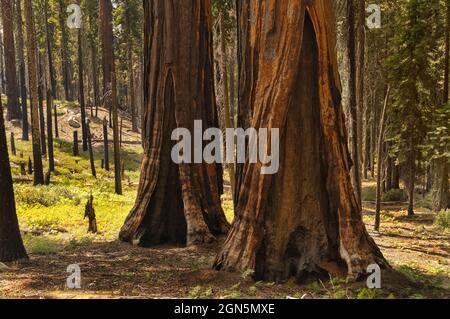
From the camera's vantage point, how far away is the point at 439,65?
24.0 meters

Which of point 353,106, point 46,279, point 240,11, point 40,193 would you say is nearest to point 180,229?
point 46,279

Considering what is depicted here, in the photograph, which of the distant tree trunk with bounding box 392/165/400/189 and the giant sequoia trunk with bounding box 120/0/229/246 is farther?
the distant tree trunk with bounding box 392/165/400/189

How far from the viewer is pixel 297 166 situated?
8.16 meters

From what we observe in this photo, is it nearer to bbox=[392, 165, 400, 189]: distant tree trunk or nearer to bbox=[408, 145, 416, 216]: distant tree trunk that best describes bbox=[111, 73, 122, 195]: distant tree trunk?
bbox=[408, 145, 416, 216]: distant tree trunk

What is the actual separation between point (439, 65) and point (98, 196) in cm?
1786

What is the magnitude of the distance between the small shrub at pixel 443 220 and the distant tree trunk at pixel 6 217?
15746 mm

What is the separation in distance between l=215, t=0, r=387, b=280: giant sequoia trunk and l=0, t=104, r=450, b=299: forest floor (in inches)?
18.4

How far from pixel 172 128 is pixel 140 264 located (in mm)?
3764

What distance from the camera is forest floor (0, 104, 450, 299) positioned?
7.12 meters

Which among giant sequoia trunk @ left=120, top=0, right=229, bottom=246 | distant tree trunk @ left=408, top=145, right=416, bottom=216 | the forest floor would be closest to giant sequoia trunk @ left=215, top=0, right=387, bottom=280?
the forest floor

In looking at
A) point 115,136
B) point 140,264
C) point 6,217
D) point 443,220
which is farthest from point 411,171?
point 6,217

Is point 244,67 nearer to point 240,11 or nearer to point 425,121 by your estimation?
point 240,11

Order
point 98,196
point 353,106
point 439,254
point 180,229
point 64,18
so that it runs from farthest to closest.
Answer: point 64,18 < point 98,196 < point 353,106 < point 439,254 < point 180,229

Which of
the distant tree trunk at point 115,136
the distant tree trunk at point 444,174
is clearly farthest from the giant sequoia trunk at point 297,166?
the distant tree trunk at point 115,136
